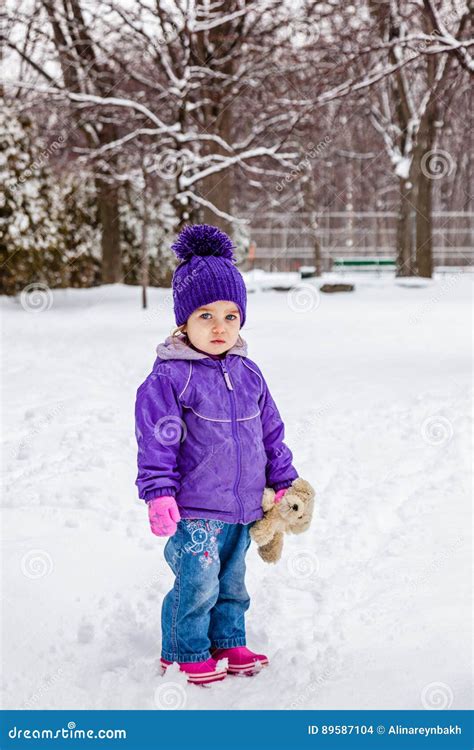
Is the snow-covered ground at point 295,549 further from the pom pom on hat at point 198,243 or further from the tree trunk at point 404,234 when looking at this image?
the tree trunk at point 404,234

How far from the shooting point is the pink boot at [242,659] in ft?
10.9

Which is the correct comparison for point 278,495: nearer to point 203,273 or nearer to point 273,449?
point 273,449

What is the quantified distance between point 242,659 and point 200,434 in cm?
87

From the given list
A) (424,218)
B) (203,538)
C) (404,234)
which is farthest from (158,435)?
(404,234)

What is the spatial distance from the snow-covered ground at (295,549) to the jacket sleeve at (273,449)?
696mm

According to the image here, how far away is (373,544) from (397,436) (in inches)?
79.8

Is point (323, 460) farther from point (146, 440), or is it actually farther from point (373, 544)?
point (146, 440)

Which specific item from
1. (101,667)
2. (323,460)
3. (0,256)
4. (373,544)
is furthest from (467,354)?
(0,256)

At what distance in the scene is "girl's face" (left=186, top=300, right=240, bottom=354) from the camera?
3.15 metres

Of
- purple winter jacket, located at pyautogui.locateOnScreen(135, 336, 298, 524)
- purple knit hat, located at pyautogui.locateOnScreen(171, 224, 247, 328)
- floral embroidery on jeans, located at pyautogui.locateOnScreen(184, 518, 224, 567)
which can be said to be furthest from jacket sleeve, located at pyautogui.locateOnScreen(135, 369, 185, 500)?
purple knit hat, located at pyautogui.locateOnScreen(171, 224, 247, 328)

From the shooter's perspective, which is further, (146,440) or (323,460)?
(323,460)

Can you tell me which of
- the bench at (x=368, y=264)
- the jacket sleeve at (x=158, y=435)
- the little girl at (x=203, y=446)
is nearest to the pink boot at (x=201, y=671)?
the little girl at (x=203, y=446)

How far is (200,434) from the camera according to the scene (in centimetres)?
311

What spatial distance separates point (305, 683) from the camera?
3.22m
